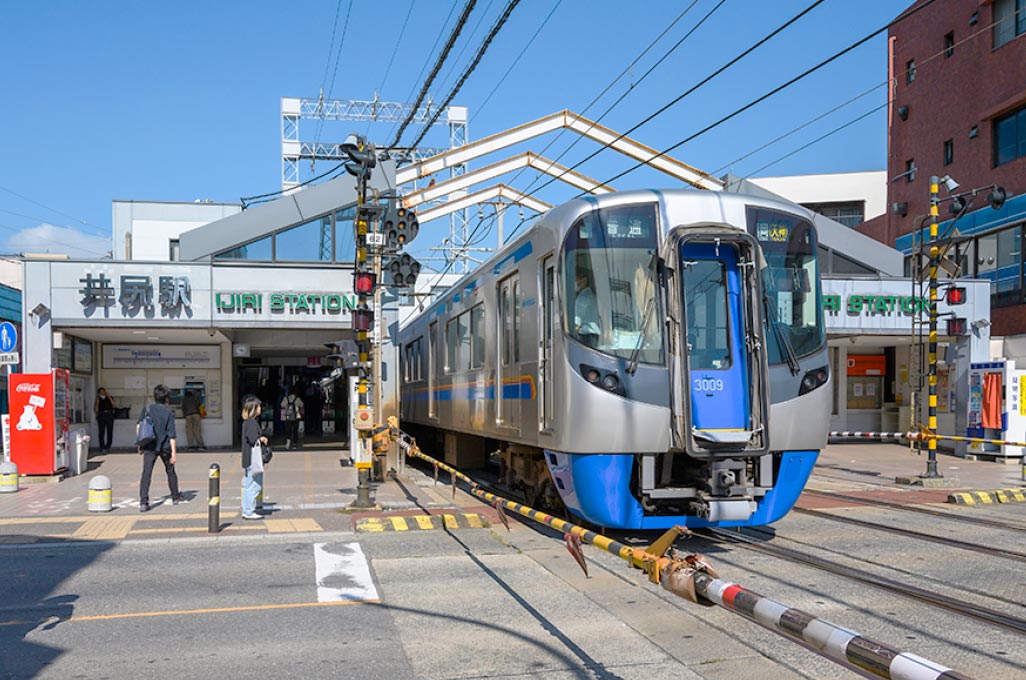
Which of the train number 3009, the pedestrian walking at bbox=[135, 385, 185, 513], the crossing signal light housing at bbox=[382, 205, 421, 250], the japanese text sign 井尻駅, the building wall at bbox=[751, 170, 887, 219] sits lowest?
the pedestrian walking at bbox=[135, 385, 185, 513]

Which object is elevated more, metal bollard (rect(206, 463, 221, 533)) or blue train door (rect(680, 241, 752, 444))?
blue train door (rect(680, 241, 752, 444))

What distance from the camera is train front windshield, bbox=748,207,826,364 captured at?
9867mm

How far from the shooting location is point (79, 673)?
621cm

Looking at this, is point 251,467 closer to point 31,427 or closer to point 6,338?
point 6,338

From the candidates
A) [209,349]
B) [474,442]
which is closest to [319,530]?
[474,442]

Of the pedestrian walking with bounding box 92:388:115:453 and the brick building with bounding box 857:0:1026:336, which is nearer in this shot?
the pedestrian walking with bounding box 92:388:115:453

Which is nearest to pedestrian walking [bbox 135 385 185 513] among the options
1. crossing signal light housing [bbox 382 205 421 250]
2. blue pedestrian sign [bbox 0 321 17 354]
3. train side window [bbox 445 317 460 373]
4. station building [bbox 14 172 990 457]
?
station building [bbox 14 172 990 457]

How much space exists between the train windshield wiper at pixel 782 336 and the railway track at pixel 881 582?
187 centimetres

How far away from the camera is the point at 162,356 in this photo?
2530cm

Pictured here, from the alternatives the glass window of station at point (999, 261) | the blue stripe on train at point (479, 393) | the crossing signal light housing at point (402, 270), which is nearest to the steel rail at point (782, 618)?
the blue stripe on train at point (479, 393)

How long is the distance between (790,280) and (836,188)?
45.0 meters

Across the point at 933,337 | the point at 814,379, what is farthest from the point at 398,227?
the point at 933,337

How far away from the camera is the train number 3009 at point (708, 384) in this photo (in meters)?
9.34

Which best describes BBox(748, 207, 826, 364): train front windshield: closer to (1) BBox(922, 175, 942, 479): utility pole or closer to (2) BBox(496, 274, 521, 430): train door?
(2) BBox(496, 274, 521, 430): train door
